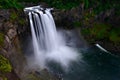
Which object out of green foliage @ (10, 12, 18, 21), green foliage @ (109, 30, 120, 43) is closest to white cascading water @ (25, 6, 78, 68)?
green foliage @ (10, 12, 18, 21)

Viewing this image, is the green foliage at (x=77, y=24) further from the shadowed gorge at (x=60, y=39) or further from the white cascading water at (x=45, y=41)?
the white cascading water at (x=45, y=41)

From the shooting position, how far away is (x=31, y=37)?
4047 cm

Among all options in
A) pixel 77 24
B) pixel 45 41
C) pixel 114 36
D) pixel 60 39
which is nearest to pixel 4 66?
pixel 45 41

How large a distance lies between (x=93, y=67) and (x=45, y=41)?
9.21m

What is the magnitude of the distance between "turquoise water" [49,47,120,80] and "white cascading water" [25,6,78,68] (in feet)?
5.14

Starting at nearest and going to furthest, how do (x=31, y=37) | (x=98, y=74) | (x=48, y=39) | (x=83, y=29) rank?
(x=98, y=74)
(x=31, y=37)
(x=48, y=39)
(x=83, y=29)

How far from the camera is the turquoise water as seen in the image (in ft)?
120

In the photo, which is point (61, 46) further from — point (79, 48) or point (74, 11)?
point (74, 11)

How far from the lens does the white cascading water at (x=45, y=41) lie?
132 ft

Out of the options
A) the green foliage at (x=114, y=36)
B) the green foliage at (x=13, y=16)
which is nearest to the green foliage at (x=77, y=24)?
the green foliage at (x=114, y=36)

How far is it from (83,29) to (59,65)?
10.8 metres

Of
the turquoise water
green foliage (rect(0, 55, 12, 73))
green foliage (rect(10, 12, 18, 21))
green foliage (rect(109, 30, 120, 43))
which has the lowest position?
the turquoise water

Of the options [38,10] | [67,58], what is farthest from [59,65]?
[38,10]

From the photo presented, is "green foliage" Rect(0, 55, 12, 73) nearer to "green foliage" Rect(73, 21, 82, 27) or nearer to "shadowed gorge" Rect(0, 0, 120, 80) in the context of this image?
"shadowed gorge" Rect(0, 0, 120, 80)
